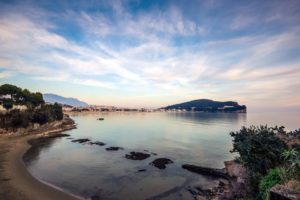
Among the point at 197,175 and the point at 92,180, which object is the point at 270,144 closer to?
the point at 197,175

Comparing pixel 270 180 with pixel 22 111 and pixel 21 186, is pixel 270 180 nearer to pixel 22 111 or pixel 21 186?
pixel 21 186

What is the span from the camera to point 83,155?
4272cm

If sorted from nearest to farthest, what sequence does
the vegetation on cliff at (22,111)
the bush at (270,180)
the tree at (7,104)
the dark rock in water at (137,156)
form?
the bush at (270,180) < the dark rock in water at (137,156) < the vegetation on cliff at (22,111) < the tree at (7,104)

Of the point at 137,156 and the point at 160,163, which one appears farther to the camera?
the point at 137,156

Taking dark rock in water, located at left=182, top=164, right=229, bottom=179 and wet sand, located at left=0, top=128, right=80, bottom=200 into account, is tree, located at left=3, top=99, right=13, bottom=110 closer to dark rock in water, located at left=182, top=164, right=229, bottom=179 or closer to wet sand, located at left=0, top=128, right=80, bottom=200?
wet sand, located at left=0, top=128, right=80, bottom=200

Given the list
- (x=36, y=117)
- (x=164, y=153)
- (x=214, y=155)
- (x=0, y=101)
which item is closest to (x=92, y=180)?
(x=164, y=153)

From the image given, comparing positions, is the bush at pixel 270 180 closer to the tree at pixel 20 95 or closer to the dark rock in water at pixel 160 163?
the dark rock in water at pixel 160 163

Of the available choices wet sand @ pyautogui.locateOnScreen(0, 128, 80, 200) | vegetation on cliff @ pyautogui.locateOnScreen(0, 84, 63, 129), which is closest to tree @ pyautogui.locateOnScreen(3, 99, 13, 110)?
vegetation on cliff @ pyautogui.locateOnScreen(0, 84, 63, 129)

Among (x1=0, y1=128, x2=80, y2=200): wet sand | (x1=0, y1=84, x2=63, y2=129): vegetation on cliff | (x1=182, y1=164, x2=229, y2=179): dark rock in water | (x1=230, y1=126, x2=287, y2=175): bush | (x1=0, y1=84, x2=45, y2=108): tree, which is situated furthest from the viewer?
(x1=0, y1=84, x2=45, y2=108): tree

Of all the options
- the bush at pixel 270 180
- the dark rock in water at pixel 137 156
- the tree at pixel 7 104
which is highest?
the tree at pixel 7 104

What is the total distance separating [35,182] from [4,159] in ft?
44.3

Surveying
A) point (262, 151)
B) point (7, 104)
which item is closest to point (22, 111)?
point (7, 104)

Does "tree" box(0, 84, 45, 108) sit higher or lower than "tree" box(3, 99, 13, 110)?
higher

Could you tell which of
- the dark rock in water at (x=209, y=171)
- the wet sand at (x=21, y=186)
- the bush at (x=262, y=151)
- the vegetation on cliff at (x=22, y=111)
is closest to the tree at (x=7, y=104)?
the vegetation on cliff at (x=22, y=111)
